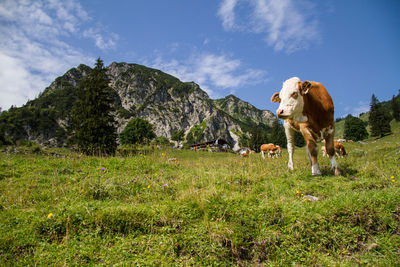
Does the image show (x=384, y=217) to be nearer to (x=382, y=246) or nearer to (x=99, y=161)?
(x=382, y=246)

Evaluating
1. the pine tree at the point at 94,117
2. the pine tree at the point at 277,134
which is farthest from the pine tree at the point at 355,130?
the pine tree at the point at 94,117

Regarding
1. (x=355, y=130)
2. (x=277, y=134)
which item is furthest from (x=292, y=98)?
(x=355, y=130)

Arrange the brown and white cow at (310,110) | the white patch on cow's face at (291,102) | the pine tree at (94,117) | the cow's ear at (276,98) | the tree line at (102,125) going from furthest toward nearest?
the pine tree at (94,117) < the tree line at (102,125) < the cow's ear at (276,98) < the brown and white cow at (310,110) < the white patch on cow's face at (291,102)

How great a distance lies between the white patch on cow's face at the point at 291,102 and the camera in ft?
17.4

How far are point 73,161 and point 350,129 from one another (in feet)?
348

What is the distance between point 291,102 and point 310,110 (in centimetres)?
83

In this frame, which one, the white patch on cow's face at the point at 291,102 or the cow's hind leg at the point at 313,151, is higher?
the white patch on cow's face at the point at 291,102

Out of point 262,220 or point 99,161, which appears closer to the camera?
point 262,220

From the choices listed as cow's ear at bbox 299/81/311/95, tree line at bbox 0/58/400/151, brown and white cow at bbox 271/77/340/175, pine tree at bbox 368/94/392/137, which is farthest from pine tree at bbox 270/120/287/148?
cow's ear at bbox 299/81/311/95

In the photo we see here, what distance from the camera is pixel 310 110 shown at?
5777 mm

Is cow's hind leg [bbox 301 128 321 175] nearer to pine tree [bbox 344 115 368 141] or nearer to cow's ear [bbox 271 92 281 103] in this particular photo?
cow's ear [bbox 271 92 281 103]

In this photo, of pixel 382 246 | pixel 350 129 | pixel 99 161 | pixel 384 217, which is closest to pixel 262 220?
pixel 382 246

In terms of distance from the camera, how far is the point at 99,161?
8.12m

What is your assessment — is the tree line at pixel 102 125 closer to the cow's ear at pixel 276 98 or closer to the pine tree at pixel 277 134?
the pine tree at pixel 277 134
